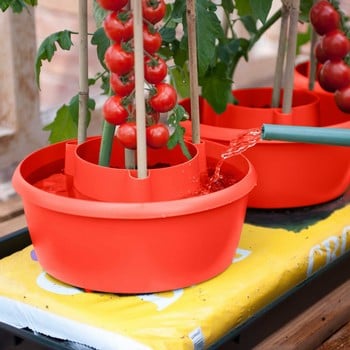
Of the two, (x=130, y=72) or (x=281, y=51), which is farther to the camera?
(x=281, y=51)

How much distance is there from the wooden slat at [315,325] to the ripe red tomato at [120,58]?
0.39 metres

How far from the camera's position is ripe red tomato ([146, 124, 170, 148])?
3.07ft

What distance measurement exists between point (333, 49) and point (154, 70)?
1.29 feet

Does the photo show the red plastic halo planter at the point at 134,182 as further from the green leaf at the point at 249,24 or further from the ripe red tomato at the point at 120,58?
the green leaf at the point at 249,24

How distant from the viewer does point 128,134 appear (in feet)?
3.04

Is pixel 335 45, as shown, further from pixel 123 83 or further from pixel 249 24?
pixel 123 83

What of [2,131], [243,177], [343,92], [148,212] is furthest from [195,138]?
[2,131]

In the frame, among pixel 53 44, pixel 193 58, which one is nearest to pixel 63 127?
pixel 53 44

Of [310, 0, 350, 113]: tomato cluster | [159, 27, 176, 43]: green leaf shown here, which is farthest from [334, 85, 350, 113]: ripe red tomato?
[159, 27, 176, 43]: green leaf

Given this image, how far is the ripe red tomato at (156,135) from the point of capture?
0.94 metres

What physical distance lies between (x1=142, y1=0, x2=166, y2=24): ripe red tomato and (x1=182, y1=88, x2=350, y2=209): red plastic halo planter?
0.30m

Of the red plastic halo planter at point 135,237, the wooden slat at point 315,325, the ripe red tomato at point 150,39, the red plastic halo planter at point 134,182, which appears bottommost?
the wooden slat at point 315,325

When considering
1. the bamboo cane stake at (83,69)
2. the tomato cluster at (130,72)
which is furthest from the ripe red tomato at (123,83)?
the bamboo cane stake at (83,69)

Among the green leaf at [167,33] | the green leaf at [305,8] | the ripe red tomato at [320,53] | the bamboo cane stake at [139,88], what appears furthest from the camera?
the green leaf at [305,8]
